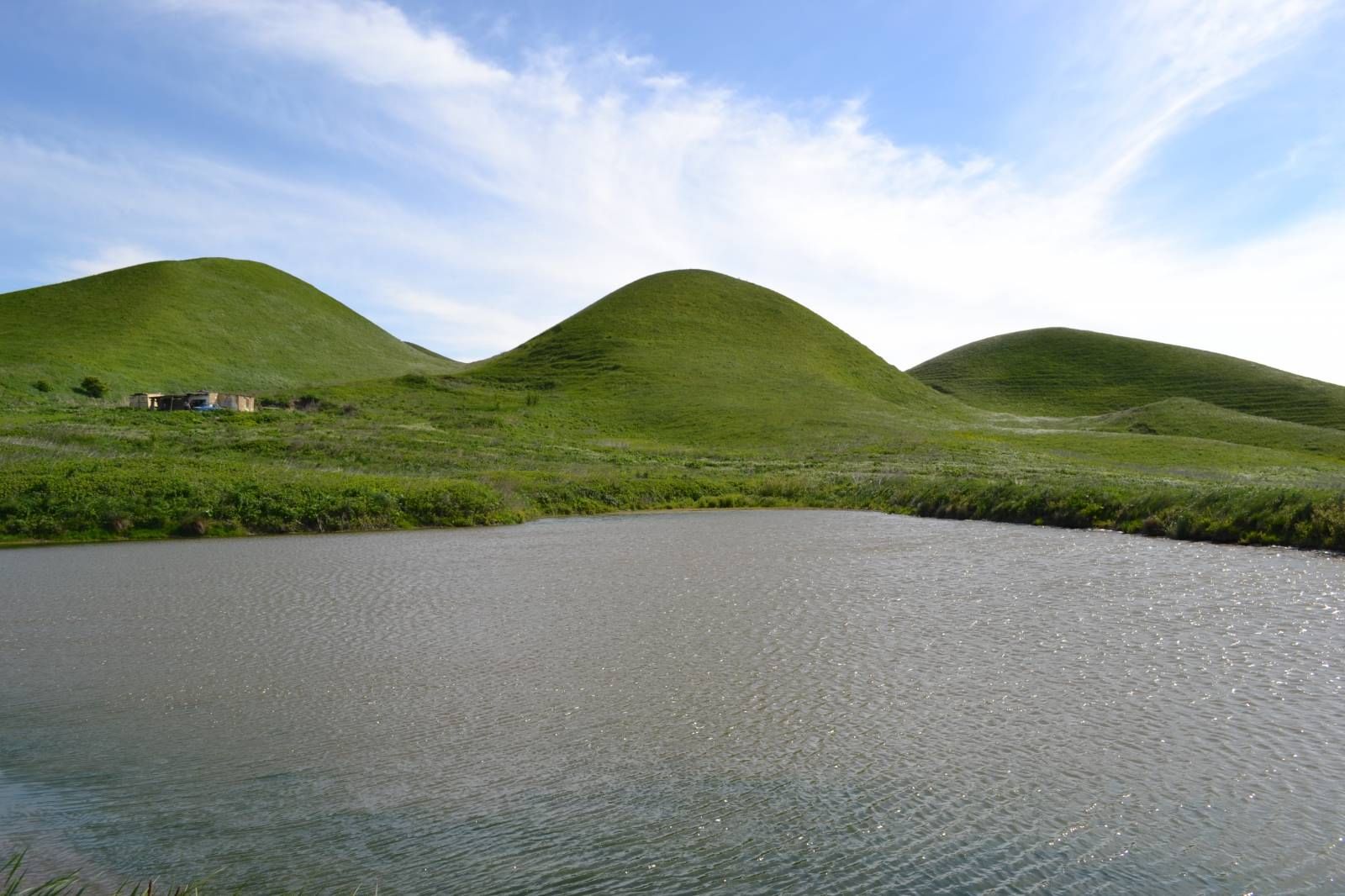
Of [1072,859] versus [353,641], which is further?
[353,641]

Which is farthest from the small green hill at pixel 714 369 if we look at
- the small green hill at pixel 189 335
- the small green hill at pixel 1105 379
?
the small green hill at pixel 1105 379

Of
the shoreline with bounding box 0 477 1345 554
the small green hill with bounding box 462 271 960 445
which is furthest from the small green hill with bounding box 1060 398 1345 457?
the shoreline with bounding box 0 477 1345 554

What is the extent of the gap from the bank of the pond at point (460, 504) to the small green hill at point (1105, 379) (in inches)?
3456

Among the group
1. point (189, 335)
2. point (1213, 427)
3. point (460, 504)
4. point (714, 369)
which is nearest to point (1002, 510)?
point (460, 504)

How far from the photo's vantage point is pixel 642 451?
5903 cm

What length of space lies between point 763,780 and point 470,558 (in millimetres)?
15323

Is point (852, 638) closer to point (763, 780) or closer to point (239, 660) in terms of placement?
point (763, 780)

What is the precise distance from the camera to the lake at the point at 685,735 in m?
6.68

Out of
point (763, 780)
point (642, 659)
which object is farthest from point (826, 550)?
point (763, 780)

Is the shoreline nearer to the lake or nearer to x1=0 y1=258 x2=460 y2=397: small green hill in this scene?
the lake

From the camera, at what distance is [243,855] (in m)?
6.72

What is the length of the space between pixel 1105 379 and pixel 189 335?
395 feet

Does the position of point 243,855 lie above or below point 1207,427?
below

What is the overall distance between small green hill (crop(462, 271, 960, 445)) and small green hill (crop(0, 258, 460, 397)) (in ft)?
82.6
